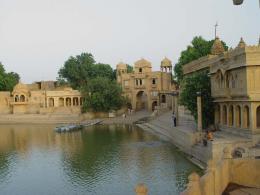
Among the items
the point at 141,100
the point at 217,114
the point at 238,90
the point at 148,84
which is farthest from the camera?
the point at 141,100

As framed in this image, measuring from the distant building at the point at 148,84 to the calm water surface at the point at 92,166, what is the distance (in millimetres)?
21427

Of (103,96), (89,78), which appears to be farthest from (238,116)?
(89,78)

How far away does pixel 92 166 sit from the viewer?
841 inches

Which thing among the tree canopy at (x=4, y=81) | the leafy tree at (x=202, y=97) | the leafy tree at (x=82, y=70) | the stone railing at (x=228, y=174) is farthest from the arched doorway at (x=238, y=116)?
the tree canopy at (x=4, y=81)

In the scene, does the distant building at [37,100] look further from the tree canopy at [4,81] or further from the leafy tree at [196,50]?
the leafy tree at [196,50]

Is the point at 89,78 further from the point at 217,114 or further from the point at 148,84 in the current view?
the point at 217,114

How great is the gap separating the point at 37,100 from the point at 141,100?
52.6 feet

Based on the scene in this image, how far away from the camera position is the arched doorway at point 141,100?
56375 mm

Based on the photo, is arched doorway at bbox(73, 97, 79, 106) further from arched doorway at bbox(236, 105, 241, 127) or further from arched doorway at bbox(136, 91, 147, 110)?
arched doorway at bbox(236, 105, 241, 127)

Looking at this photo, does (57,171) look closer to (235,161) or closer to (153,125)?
(235,161)

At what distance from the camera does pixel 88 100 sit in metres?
51.1

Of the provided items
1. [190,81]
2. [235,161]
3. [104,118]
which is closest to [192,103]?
[190,81]

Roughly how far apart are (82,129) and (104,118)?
877 centimetres

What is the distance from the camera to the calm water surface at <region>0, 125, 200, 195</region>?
674 inches
